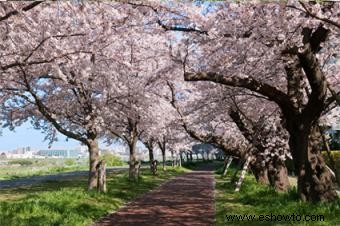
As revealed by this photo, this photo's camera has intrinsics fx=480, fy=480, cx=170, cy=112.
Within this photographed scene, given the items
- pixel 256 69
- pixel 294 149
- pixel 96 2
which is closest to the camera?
pixel 96 2

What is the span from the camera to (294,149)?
567 inches

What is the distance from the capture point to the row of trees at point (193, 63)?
464 inches

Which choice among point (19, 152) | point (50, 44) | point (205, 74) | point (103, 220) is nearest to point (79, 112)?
point (50, 44)

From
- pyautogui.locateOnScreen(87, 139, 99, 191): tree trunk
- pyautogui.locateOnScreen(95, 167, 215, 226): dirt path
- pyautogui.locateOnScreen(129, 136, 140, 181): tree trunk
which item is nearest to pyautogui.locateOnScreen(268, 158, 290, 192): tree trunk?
pyautogui.locateOnScreen(95, 167, 215, 226): dirt path

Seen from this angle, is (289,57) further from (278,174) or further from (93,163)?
(93,163)

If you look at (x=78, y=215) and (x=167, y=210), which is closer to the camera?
(x=78, y=215)

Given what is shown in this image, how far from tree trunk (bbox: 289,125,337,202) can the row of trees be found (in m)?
0.03

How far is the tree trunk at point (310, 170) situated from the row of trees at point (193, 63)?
30mm

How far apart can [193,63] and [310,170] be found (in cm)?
828

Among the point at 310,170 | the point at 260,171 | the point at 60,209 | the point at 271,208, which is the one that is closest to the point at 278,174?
the point at 260,171

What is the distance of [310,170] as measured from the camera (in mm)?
13641

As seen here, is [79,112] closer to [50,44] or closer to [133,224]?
[50,44]

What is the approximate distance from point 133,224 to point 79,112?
34.5 ft

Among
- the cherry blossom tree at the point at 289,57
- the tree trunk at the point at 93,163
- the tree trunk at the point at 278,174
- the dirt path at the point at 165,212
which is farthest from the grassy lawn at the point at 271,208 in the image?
the tree trunk at the point at 93,163
